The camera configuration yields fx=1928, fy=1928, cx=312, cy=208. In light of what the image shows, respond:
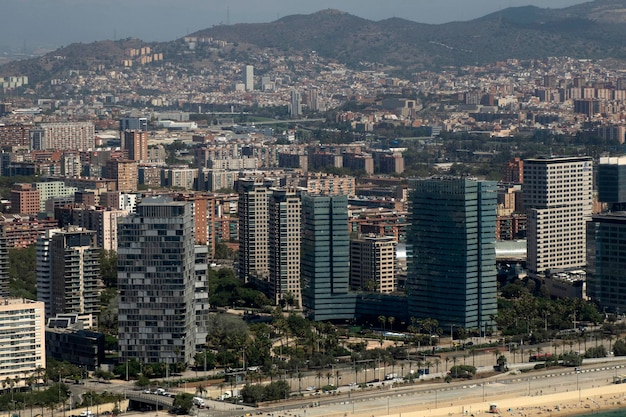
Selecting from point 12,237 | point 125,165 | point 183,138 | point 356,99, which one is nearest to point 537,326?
point 12,237

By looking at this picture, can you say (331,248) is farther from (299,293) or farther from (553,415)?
(553,415)

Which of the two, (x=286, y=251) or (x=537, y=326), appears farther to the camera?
(x=286, y=251)

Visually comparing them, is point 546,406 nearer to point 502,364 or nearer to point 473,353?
point 502,364

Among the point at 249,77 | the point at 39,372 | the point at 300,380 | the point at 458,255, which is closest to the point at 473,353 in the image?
the point at 458,255

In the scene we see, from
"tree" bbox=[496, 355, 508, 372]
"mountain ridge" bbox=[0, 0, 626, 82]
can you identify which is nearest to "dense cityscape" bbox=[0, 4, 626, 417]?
"tree" bbox=[496, 355, 508, 372]

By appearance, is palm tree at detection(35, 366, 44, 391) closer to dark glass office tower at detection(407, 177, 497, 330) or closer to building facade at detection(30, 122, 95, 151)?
dark glass office tower at detection(407, 177, 497, 330)

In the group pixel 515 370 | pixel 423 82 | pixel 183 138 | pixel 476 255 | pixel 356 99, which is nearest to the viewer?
pixel 515 370
